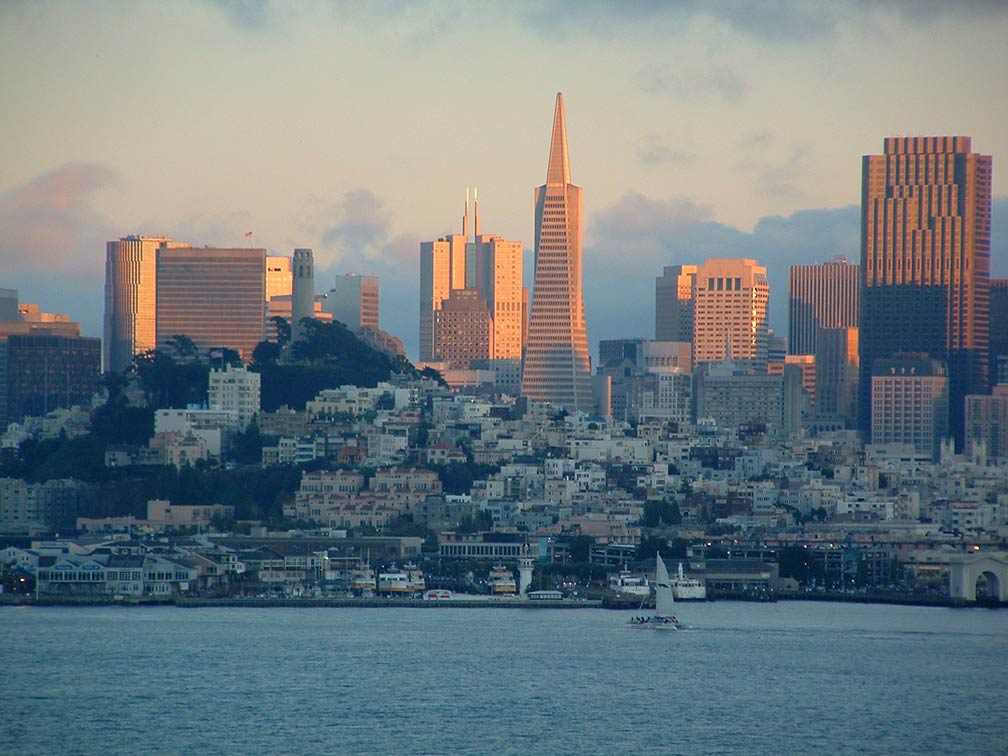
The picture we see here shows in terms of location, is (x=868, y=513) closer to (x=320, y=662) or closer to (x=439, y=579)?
(x=439, y=579)

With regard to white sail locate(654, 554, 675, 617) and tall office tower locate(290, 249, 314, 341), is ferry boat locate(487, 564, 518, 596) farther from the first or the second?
tall office tower locate(290, 249, 314, 341)

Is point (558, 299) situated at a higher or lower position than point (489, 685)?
higher

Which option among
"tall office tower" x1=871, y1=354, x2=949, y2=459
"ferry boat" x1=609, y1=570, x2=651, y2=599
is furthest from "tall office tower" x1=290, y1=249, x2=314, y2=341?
"ferry boat" x1=609, y1=570, x2=651, y2=599

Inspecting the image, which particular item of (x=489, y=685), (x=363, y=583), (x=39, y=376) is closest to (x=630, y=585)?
(x=363, y=583)

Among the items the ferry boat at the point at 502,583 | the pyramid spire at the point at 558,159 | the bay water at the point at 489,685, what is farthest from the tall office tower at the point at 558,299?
the bay water at the point at 489,685

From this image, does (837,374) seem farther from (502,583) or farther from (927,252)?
(502,583)

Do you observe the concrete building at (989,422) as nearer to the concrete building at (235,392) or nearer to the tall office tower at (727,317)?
the tall office tower at (727,317)

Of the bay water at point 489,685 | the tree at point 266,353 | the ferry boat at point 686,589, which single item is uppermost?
the tree at point 266,353
